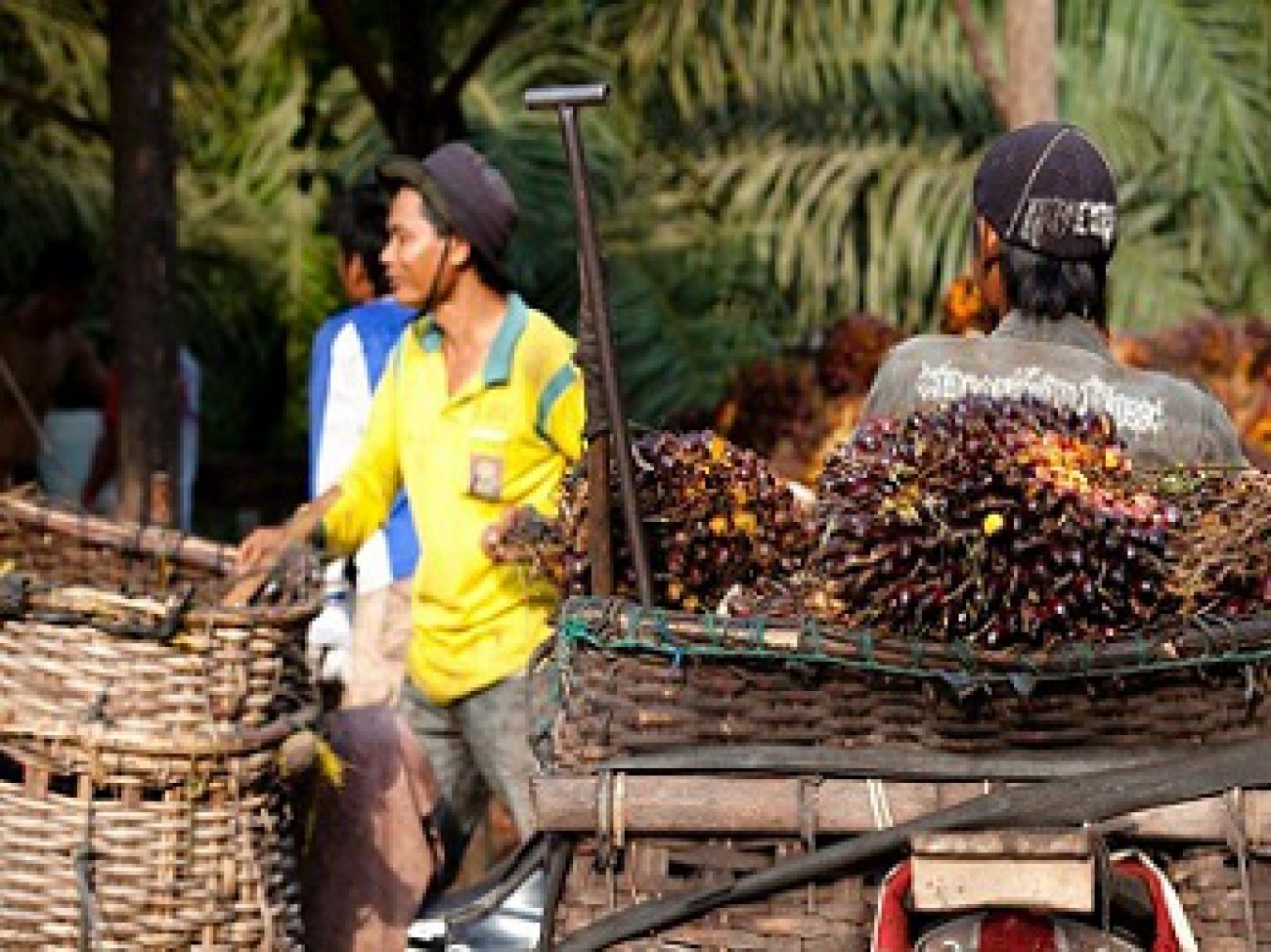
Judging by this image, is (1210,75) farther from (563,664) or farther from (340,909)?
(563,664)

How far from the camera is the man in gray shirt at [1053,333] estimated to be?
4609 mm

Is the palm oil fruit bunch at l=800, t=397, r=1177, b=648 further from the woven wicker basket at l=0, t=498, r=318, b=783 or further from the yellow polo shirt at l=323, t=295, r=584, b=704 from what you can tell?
the yellow polo shirt at l=323, t=295, r=584, b=704

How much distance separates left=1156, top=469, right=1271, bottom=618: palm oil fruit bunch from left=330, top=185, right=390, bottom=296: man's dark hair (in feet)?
15.5

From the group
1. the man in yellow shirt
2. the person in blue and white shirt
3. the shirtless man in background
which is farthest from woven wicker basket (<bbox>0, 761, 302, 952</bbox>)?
the shirtless man in background

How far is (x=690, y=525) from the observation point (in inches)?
180

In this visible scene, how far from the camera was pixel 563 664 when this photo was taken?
4262mm

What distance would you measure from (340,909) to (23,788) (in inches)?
36.1

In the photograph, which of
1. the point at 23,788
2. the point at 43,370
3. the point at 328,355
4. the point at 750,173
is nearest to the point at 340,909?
the point at 23,788

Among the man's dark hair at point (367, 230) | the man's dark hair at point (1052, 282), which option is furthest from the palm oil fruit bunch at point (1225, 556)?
the man's dark hair at point (367, 230)

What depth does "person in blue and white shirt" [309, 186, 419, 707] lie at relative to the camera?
291 inches

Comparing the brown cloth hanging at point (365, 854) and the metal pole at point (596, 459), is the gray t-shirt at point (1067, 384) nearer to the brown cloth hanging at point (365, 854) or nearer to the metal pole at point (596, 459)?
the metal pole at point (596, 459)

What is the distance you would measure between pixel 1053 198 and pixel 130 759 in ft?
6.73

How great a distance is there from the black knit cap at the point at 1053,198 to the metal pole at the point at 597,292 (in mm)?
804

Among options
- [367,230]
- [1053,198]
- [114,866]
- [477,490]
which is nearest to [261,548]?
[477,490]
